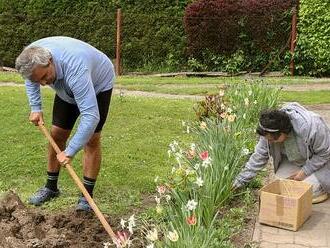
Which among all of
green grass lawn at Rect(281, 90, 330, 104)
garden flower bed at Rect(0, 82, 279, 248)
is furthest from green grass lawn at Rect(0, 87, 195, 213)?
green grass lawn at Rect(281, 90, 330, 104)

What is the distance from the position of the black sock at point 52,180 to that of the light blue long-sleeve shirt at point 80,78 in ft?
2.49

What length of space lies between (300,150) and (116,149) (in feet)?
8.15

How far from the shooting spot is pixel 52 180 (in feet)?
16.4

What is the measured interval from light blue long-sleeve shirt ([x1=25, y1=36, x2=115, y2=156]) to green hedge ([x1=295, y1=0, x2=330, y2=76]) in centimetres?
1026

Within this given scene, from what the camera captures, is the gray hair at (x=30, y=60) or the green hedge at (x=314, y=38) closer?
the gray hair at (x=30, y=60)

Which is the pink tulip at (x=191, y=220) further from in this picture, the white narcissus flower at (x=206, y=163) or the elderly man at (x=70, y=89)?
the elderly man at (x=70, y=89)

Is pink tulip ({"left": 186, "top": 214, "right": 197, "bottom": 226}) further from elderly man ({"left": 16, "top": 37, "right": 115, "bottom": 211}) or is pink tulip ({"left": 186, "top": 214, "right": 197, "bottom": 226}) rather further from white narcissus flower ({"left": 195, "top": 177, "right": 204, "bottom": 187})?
elderly man ({"left": 16, "top": 37, "right": 115, "bottom": 211})

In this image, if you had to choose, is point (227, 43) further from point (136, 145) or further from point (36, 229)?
point (36, 229)

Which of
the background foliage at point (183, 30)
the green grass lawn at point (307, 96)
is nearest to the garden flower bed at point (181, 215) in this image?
the green grass lawn at point (307, 96)

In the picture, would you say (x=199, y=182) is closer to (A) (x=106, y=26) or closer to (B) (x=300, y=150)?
(B) (x=300, y=150)

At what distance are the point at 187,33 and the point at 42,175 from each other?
9.67 meters

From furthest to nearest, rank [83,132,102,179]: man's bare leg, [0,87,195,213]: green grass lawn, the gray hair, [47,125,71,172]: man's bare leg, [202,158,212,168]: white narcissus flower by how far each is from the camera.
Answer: [0,87,195,213]: green grass lawn
[47,125,71,172]: man's bare leg
[83,132,102,179]: man's bare leg
[202,158,212,168]: white narcissus flower
the gray hair

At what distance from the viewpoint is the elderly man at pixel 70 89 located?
394 cm

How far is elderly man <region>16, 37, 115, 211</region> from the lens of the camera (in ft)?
12.9
